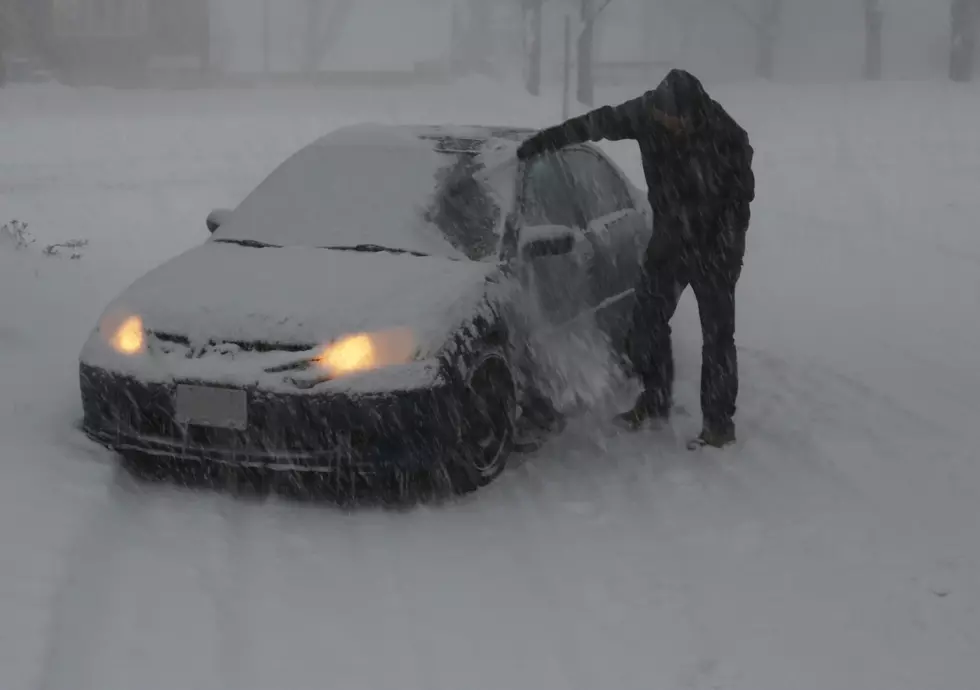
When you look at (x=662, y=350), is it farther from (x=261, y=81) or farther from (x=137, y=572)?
(x=261, y=81)

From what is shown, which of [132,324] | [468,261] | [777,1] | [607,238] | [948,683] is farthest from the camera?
[777,1]

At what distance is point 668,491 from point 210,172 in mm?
15861

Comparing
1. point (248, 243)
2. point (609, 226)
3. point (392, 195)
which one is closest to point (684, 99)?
point (609, 226)

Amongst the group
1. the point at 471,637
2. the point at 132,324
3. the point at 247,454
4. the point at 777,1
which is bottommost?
the point at 471,637

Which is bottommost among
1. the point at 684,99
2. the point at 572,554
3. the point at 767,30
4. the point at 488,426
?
the point at 572,554

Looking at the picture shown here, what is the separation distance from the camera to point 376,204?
5785 mm

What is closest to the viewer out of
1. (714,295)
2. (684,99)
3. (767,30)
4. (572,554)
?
(572,554)

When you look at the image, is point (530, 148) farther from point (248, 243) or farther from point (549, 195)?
point (248, 243)

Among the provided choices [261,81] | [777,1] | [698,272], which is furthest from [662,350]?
[777,1]

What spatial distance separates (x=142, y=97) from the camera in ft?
116

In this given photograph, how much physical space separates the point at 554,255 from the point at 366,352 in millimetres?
1458

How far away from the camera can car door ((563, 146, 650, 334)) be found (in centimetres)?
648

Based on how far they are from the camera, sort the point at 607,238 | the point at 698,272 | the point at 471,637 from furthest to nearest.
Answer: the point at 607,238 → the point at 698,272 → the point at 471,637

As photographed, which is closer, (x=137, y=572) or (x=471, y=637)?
(x=471, y=637)
